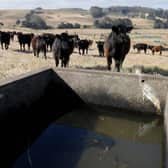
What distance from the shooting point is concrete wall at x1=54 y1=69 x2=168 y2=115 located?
21.1ft

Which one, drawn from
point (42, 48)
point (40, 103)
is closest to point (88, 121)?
point (40, 103)

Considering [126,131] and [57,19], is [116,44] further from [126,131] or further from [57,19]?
[57,19]

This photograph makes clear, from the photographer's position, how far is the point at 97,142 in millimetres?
5500

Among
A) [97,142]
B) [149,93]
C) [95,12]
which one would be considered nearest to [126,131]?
[97,142]

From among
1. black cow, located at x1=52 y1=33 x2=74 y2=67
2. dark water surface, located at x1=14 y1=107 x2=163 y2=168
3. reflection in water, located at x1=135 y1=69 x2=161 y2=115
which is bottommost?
dark water surface, located at x1=14 y1=107 x2=163 y2=168

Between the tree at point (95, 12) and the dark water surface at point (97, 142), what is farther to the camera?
the tree at point (95, 12)

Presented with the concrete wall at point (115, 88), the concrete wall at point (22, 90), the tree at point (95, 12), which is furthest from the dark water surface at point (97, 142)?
the tree at point (95, 12)

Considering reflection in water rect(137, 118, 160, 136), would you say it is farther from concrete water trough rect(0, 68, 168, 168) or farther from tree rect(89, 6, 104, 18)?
tree rect(89, 6, 104, 18)

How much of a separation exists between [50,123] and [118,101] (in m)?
1.67

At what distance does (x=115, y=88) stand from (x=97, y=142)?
1688 millimetres

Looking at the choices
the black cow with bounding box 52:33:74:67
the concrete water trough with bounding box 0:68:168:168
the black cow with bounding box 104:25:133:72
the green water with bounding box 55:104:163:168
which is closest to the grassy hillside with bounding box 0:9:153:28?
the black cow with bounding box 52:33:74:67

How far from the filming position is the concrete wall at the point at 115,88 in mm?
6422

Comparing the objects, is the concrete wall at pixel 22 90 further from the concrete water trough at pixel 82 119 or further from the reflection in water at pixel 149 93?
the reflection in water at pixel 149 93

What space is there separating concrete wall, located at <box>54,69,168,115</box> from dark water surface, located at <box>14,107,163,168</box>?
24 cm
